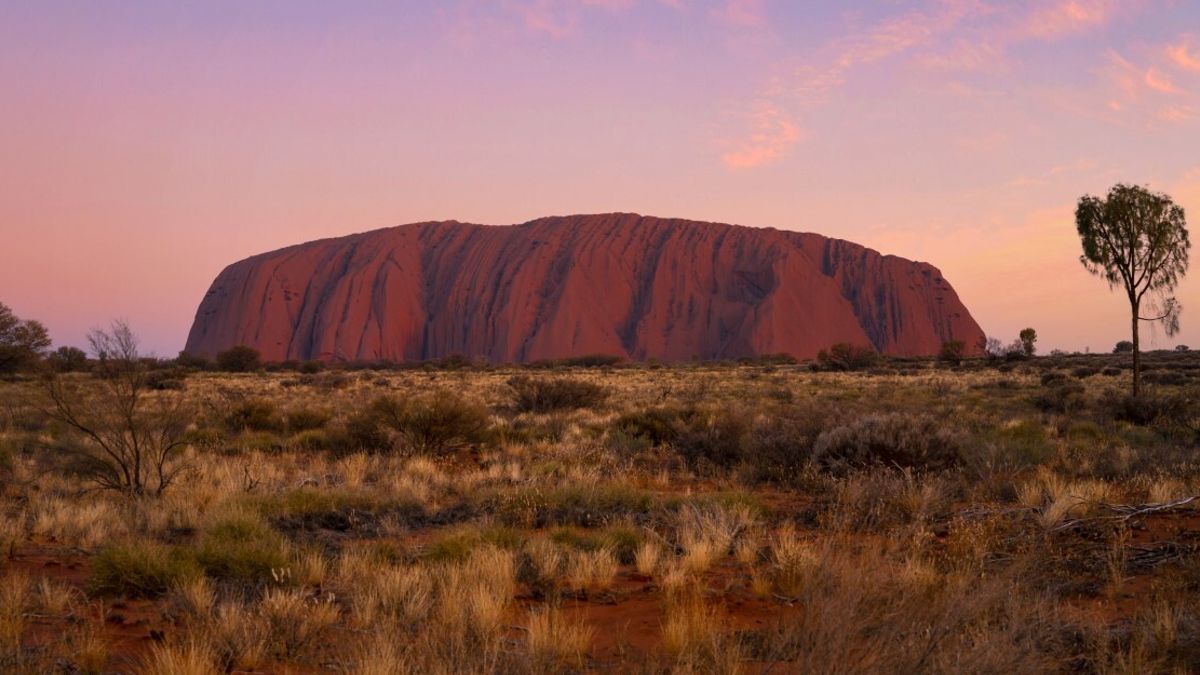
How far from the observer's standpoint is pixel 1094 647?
377 cm

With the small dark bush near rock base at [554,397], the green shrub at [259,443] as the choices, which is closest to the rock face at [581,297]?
the small dark bush near rock base at [554,397]

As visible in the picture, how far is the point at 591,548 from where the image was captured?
6465mm

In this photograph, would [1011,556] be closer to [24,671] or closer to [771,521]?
[771,521]

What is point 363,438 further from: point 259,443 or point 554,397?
point 554,397

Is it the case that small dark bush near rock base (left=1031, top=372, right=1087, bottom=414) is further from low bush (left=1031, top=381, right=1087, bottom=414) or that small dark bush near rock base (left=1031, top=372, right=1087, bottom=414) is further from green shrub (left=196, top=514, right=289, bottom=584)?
green shrub (left=196, top=514, right=289, bottom=584)

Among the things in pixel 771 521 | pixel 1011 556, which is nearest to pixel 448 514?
pixel 771 521

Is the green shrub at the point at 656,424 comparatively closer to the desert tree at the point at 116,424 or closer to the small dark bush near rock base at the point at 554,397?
the small dark bush near rock base at the point at 554,397

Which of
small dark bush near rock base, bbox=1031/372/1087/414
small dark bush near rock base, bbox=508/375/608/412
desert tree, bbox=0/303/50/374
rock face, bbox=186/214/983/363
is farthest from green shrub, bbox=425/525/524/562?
rock face, bbox=186/214/983/363

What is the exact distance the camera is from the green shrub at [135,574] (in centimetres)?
527

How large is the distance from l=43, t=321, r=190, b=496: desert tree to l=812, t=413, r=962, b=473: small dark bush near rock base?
8.49 m

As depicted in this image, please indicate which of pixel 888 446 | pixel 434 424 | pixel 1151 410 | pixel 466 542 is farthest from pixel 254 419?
pixel 1151 410

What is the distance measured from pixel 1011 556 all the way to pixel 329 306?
103 meters

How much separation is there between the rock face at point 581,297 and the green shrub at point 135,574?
84.9 m

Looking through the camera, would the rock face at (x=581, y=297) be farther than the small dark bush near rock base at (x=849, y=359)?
Yes
